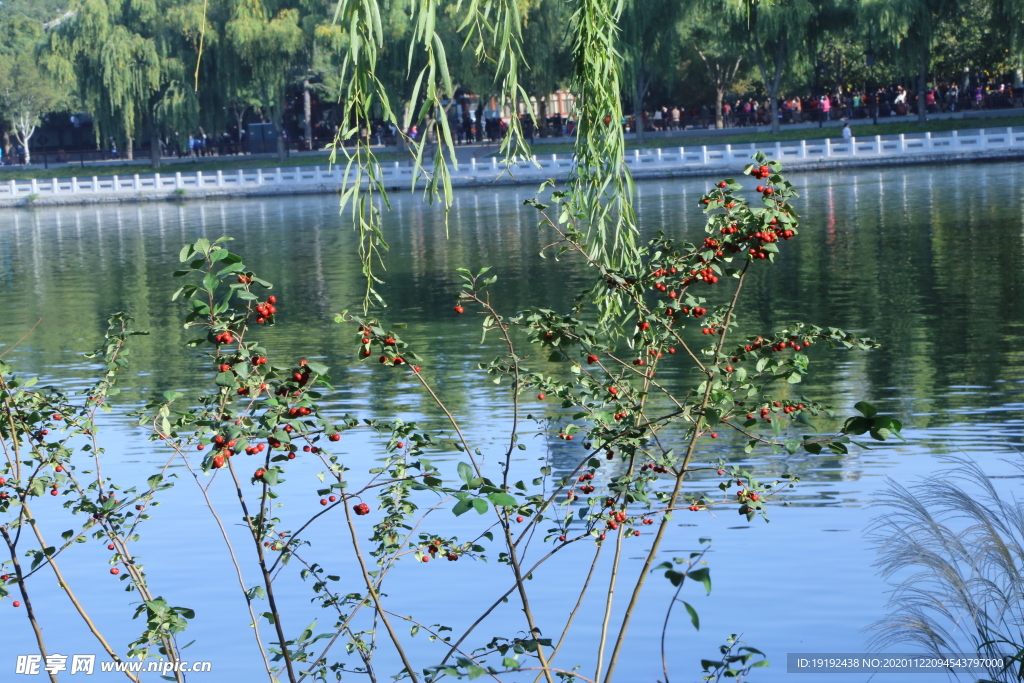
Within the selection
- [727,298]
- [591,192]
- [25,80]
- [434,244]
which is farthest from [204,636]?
[25,80]

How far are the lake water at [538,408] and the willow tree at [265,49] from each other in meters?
20.8

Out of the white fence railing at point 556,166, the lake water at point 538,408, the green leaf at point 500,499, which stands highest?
the white fence railing at point 556,166

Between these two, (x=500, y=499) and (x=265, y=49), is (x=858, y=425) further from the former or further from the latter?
(x=265, y=49)

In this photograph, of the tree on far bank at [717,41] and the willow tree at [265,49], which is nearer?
the tree on far bank at [717,41]

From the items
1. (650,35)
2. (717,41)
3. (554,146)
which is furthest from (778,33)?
(554,146)

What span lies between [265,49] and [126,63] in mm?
5265

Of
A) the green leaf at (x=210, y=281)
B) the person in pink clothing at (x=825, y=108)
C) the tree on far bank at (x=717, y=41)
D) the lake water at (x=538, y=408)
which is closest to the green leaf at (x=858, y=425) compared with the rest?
the green leaf at (x=210, y=281)

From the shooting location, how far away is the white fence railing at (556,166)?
138 feet

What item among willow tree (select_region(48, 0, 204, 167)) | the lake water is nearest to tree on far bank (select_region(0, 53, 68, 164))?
willow tree (select_region(48, 0, 204, 167))

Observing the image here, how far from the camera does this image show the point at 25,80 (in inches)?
2474

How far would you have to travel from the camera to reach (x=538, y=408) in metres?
11.6

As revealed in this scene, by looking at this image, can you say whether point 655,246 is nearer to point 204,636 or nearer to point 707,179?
point 204,636

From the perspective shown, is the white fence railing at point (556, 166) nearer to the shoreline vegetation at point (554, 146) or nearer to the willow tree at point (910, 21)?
the shoreline vegetation at point (554, 146)

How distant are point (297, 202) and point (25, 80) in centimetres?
2410
